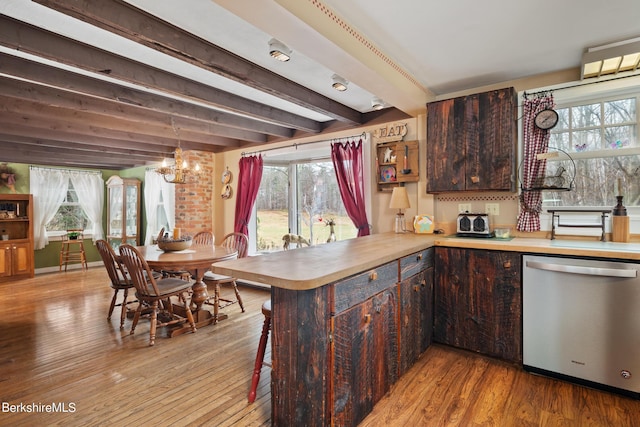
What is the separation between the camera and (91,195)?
23.7 feet

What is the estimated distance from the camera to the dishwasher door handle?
1.93 m

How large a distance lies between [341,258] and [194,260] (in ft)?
5.85

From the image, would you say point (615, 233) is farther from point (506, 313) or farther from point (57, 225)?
point (57, 225)

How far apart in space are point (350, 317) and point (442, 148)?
6.57 ft

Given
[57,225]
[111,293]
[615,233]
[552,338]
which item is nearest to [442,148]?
[615,233]

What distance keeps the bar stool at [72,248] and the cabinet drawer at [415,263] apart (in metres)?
7.31

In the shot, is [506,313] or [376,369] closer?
[376,369]

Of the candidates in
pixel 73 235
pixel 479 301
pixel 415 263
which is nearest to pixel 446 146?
pixel 415 263

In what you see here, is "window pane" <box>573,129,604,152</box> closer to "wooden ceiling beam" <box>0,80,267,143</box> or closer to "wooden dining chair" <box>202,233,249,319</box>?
"wooden dining chair" <box>202,233,249,319</box>

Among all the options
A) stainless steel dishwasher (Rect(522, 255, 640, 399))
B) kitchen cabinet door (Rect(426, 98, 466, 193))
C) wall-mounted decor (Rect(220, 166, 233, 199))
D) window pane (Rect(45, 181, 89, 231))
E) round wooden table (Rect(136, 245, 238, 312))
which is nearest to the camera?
stainless steel dishwasher (Rect(522, 255, 640, 399))

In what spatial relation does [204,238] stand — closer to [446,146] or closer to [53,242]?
[446,146]

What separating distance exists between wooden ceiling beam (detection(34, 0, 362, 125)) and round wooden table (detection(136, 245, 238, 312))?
1.71 metres

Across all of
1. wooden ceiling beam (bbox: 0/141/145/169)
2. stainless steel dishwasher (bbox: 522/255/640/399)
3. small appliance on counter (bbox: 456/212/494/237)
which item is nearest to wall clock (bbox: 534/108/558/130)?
small appliance on counter (bbox: 456/212/494/237)

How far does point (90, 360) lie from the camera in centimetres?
260
